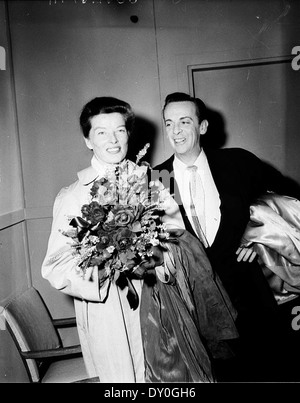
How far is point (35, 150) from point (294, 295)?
1.11 metres

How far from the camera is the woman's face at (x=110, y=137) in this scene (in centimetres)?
123

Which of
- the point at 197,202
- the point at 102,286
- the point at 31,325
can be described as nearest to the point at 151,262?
the point at 102,286

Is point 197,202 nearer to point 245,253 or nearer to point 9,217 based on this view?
point 245,253

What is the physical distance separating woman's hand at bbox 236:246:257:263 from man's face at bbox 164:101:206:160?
371 mm

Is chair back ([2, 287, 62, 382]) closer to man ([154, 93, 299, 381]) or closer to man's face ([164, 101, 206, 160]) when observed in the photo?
man ([154, 93, 299, 381])

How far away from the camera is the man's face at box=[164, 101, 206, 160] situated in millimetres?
1360

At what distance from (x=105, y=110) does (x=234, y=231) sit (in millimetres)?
610

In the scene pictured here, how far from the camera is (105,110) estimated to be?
1245 mm

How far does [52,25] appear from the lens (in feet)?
4.75

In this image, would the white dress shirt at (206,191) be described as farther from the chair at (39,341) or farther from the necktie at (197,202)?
the chair at (39,341)

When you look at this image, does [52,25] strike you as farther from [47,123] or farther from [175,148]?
[175,148]

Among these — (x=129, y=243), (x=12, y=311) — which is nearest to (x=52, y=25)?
(x=129, y=243)

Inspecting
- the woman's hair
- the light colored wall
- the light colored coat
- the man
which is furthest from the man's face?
the light colored wall

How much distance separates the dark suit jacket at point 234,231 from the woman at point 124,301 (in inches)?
5.8
